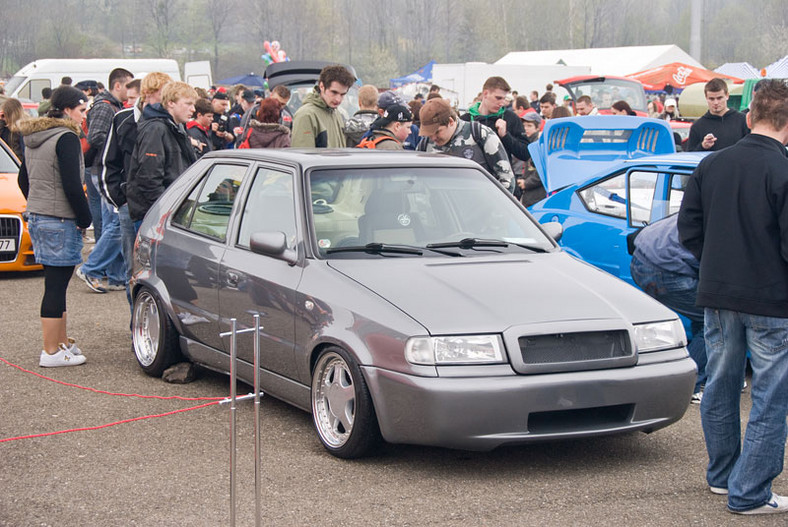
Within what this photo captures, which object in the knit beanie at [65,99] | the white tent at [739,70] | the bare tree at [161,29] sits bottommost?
the knit beanie at [65,99]

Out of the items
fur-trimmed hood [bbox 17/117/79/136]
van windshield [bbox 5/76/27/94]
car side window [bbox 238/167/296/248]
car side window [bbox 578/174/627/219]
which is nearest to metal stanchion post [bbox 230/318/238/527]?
car side window [bbox 238/167/296/248]

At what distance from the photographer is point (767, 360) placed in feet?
14.3

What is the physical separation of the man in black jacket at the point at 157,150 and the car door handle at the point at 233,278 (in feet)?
6.34

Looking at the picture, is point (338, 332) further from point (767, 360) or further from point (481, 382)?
point (767, 360)

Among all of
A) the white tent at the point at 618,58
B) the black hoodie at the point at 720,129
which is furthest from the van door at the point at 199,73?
the black hoodie at the point at 720,129

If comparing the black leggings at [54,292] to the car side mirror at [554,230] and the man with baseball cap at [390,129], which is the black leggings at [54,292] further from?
the car side mirror at [554,230]

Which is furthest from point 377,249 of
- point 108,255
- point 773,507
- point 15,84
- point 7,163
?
point 15,84

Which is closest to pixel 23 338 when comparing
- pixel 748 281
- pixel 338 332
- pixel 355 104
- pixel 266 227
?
pixel 266 227

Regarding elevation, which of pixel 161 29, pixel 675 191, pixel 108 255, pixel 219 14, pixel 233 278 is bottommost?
pixel 108 255

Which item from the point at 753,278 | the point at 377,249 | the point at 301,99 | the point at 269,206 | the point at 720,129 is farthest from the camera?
the point at 301,99

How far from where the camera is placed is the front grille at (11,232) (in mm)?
10609

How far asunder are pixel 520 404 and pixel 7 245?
7.64 metres

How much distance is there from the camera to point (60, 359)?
7047 millimetres

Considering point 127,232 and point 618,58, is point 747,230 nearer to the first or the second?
point 127,232
